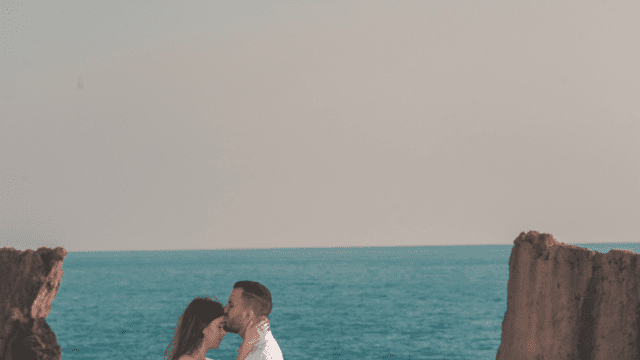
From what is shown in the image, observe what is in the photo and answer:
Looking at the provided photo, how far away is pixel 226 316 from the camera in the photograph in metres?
6.14

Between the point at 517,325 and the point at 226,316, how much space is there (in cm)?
636

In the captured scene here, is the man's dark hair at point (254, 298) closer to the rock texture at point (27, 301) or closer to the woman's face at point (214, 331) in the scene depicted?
the woman's face at point (214, 331)

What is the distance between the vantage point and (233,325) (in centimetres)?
607

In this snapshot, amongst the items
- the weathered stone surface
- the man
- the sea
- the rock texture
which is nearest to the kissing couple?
the man

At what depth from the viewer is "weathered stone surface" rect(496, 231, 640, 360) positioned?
9445 millimetres

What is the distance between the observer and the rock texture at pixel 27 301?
10688mm

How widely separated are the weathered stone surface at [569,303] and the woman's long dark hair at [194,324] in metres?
6.29

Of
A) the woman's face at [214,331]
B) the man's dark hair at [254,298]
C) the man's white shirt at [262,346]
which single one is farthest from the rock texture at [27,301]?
the man's white shirt at [262,346]

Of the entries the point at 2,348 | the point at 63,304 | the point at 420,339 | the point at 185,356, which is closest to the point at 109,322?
the point at 63,304

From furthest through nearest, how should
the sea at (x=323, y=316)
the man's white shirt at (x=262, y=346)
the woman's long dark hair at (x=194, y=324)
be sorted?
1. the sea at (x=323, y=316)
2. the woman's long dark hair at (x=194, y=324)
3. the man's white shirt at (x=262, y=346)

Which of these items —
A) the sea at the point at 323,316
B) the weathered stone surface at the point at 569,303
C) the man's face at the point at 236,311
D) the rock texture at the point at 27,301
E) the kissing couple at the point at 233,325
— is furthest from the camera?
the sea at the point at 323,316

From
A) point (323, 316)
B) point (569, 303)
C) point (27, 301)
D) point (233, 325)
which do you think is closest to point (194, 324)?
point (233, 325)

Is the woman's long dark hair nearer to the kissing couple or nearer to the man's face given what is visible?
the kissing couple

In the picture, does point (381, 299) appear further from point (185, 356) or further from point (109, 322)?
point (185, 356)
